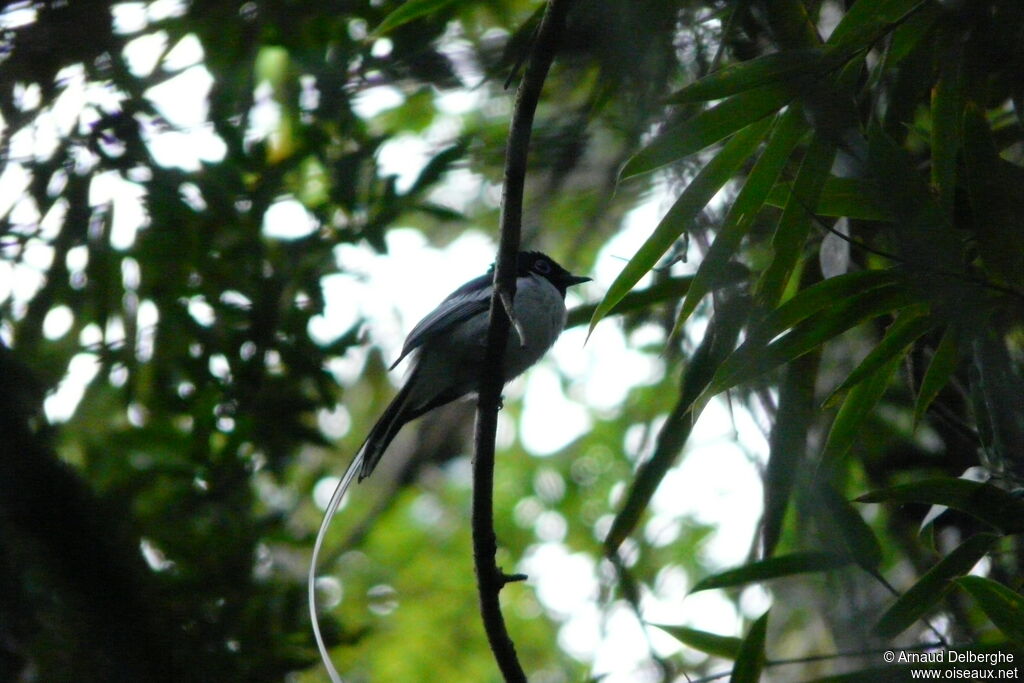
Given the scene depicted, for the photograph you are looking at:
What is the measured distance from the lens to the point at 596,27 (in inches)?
132

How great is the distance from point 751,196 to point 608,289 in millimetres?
474

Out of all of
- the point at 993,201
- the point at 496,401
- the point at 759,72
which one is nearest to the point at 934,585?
the point at 993,201

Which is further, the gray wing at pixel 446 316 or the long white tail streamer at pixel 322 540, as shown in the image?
the gray wing at pixel 446 316

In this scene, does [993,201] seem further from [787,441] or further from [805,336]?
[787,441]

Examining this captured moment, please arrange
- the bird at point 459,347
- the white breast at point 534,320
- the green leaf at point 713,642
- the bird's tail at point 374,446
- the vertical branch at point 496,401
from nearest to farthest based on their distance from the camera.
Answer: the vertical branch at point 496,401 → the green leaf at point 713,642 → the bird's tail at point 374,446 → the bird at point 459,347 → the white breast at point 534,320

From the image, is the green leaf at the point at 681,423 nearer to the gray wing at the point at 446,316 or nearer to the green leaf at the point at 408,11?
the gray wing at the point at 446,316

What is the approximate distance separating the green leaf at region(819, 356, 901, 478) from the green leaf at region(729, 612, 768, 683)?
0.61 meters

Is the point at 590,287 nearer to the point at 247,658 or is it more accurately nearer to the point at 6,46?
the point at 247,658

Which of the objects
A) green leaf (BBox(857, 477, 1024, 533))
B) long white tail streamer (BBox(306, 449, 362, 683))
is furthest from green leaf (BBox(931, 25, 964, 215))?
long white tail streamer (BBox(306, 449, 362, 683))

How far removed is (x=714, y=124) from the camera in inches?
107

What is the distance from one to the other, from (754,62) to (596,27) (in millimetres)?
884

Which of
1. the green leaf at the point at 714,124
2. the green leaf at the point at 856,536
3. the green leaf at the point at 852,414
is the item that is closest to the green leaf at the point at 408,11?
the green leaf at the point at 714,124

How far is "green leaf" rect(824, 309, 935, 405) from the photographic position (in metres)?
2.98

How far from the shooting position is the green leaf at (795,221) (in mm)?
2727
